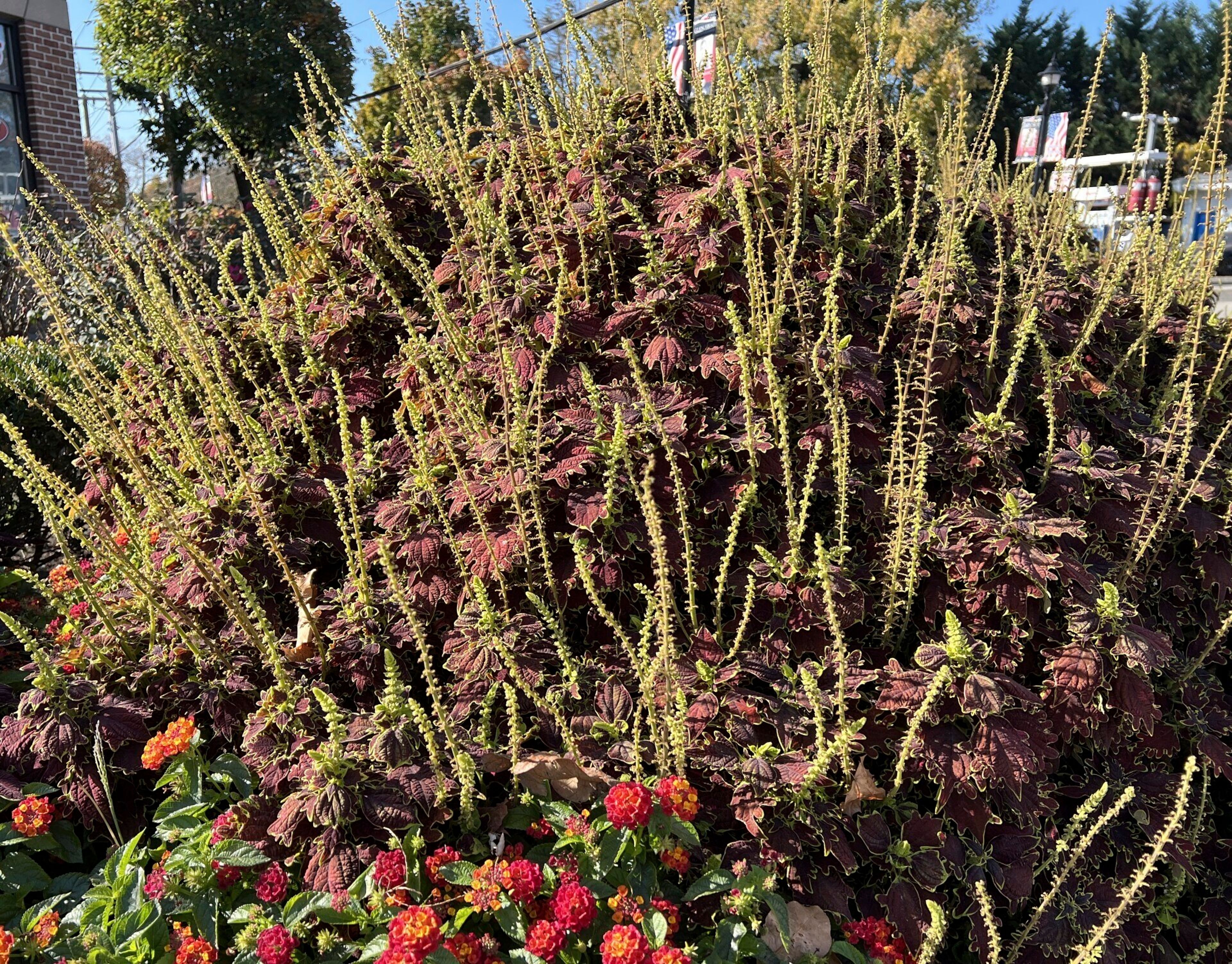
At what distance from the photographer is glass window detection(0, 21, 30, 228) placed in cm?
939

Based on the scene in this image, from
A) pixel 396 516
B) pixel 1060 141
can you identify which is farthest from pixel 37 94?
pixel 396 516

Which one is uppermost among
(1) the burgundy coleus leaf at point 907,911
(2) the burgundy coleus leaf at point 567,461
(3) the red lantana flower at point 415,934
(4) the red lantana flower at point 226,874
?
(2) the burgundy coleus leaf at point 567,461

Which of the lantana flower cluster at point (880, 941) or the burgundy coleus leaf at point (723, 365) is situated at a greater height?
the burgundy coleus leaf at point (723, 365)

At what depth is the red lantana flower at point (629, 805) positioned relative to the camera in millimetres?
1380

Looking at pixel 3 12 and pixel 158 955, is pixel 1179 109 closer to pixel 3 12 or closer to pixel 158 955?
pixel 3 12

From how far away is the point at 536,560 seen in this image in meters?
1.83

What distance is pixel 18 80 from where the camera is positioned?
953 cm

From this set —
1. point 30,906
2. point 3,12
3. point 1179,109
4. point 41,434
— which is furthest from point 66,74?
point 1179,109

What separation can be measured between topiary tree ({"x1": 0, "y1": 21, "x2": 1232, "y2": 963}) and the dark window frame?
934 centimetres

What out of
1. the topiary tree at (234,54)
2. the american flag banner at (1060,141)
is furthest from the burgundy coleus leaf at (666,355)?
the topiary tree at (234,54)

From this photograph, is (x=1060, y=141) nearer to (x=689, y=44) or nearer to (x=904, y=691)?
(x=689, y=44)

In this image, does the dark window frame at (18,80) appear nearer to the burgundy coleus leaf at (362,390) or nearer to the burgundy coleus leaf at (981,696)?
the burgundy coleus leaf at (362,390)

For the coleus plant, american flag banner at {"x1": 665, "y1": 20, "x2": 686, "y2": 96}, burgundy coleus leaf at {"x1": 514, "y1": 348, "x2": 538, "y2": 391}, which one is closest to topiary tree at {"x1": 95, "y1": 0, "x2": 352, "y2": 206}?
american flag banner at {"x1": 665, "y1": 20, "x2": 686, "y2": 96}

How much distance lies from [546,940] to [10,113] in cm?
1150
